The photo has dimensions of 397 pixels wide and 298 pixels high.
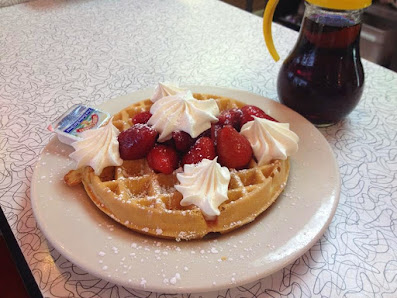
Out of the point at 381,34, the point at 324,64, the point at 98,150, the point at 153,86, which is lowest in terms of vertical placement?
the point at 381,34

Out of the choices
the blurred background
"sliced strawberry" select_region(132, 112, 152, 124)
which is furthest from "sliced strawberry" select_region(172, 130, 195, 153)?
the blurred background

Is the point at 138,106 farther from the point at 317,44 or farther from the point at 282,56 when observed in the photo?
the point at 282,56

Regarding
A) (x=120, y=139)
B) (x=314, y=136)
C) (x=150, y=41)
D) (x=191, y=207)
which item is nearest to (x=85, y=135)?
(x=120, y=139)

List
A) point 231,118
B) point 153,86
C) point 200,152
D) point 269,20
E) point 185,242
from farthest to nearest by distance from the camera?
point 153,86 → point 269,20 → point 231,118 → point 200,152 → point 185,242

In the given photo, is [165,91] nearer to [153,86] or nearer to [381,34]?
[153,86]

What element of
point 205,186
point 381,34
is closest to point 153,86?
point 205,186
